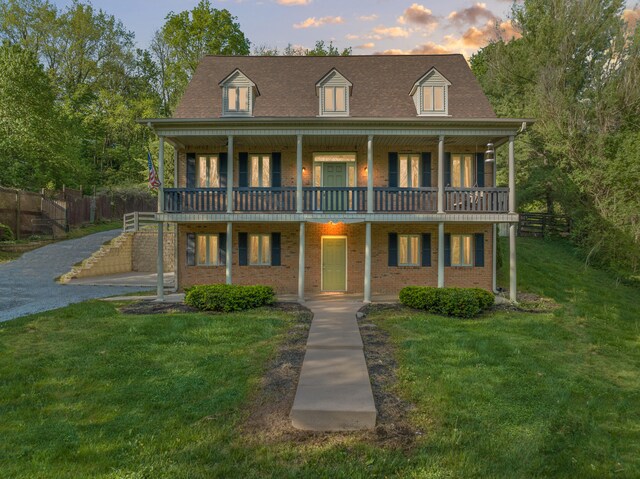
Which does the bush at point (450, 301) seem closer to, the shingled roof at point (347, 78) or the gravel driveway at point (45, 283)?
the shingled roof at point (347, 78)

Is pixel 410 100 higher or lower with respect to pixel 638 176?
higher

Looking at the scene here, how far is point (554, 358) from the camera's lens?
785 cm

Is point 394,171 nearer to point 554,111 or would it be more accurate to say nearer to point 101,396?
point 101,396

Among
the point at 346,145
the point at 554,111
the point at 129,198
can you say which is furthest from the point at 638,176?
the point at 129,198

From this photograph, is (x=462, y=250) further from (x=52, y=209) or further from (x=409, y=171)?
(x=52, y=209)

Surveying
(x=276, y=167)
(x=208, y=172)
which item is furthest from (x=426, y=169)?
(x=208, y=172)

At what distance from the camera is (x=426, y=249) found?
15562 millimetres

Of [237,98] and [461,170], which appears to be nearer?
[237,98]

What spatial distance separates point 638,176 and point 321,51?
28.2 meters

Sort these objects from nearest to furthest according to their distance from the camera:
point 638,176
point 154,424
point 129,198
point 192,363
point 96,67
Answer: point 154,424, point 192,363, point 638,176, point 129,198, point 96,67

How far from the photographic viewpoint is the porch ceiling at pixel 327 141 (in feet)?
47.4

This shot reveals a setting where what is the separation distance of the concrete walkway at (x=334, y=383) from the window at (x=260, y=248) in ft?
19.3

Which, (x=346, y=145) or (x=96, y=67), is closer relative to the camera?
(x=346, y=145)

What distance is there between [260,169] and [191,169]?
2916 mm
